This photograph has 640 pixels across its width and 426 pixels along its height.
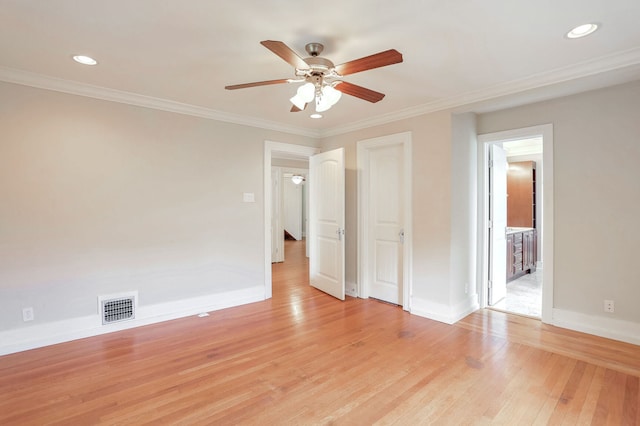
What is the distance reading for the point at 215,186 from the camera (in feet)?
13.2

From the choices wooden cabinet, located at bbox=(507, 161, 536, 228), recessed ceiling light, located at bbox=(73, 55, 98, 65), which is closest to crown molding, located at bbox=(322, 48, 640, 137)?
recessed ceiling light, located at bbox=(73, 55, 98, 65)

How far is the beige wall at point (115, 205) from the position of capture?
113 inches

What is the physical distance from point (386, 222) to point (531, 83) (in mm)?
2195

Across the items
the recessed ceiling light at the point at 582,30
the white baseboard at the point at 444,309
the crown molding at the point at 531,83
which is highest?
the recessed ceiling light at the point at 582,30

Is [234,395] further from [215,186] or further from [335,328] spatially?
[215,186]

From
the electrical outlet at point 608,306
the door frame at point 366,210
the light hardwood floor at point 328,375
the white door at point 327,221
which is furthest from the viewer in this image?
the white door at point 327,221

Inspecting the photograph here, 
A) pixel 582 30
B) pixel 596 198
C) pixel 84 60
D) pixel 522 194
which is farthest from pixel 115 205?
pixel 522 194

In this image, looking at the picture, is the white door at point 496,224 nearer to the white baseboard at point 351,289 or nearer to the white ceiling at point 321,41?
the white ceiling at point 321,41

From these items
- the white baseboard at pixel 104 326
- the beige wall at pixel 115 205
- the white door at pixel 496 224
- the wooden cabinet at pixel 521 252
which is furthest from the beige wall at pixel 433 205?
the white baseboard at pixel 104 326

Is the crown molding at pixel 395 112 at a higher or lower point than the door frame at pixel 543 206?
higher

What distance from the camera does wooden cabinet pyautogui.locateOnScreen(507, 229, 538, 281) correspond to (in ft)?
17.2

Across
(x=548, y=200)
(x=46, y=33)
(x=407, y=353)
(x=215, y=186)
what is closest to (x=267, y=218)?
(x=215, y=186)

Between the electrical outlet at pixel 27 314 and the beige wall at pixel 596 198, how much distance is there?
5.21 meters

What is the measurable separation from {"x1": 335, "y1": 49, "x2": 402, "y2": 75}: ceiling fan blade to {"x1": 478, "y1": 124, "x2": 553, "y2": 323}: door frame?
245cm
